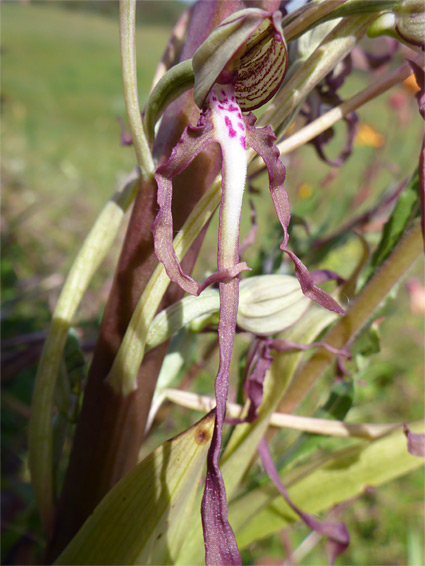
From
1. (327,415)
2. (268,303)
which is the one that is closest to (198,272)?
(327,415)

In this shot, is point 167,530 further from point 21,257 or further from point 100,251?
point 21,257

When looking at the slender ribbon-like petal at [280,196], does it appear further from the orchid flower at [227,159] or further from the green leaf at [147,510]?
the green leaf at [147,510]

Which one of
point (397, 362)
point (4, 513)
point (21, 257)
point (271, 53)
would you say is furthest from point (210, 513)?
point (397, 362)

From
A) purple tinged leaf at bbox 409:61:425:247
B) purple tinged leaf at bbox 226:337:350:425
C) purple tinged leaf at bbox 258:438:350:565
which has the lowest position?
purple tinged leaf at bbox 258:438:350:565

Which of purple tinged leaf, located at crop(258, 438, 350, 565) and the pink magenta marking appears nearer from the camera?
the pink magenta marking

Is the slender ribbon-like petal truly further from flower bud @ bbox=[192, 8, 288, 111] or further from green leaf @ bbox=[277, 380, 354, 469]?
green leaf @ bbox=[277, 380, 354, 469]

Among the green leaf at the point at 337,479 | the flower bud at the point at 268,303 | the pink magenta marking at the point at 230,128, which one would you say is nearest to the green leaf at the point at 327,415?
the green leaf at the point at 337,479

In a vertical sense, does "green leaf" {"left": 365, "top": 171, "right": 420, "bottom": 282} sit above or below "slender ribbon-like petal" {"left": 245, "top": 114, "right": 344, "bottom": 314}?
above

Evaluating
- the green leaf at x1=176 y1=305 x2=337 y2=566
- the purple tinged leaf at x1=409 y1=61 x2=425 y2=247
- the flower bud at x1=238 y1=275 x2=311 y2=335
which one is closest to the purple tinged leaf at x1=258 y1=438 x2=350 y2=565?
the green leaf at x1=176 y1=305 x2=337 y2=566
